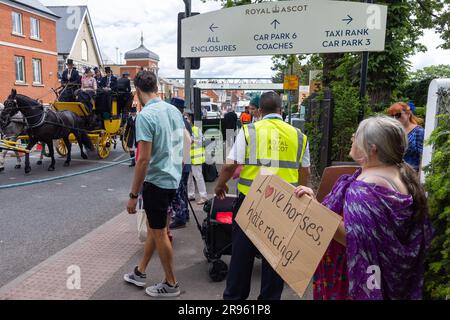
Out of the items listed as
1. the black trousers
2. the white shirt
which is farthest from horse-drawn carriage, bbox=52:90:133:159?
the black trousers

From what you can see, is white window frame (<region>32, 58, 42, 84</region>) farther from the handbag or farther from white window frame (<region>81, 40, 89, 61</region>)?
the handbag

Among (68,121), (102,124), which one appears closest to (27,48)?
(102,124)

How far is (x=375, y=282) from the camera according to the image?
1.90 metres

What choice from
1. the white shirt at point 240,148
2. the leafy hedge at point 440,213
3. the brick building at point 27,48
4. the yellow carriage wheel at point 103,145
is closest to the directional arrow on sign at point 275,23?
the white shirt at point 240,148

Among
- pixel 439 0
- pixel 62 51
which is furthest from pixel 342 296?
pixel 62 51

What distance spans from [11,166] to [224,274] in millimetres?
9460

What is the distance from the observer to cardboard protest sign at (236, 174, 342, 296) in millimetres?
2035

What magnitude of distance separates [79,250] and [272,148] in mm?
3227

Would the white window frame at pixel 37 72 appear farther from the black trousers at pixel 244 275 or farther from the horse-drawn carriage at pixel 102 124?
the black trousers at pixel 244 275

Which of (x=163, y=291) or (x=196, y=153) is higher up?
(x=196, y=153)

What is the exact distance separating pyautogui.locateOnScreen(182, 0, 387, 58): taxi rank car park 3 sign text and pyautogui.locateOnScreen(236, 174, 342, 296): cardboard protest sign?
453 centimetres

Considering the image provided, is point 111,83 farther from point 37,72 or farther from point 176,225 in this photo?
point 37,72

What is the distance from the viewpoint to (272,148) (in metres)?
3.13

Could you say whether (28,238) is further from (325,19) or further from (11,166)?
(11,166)
